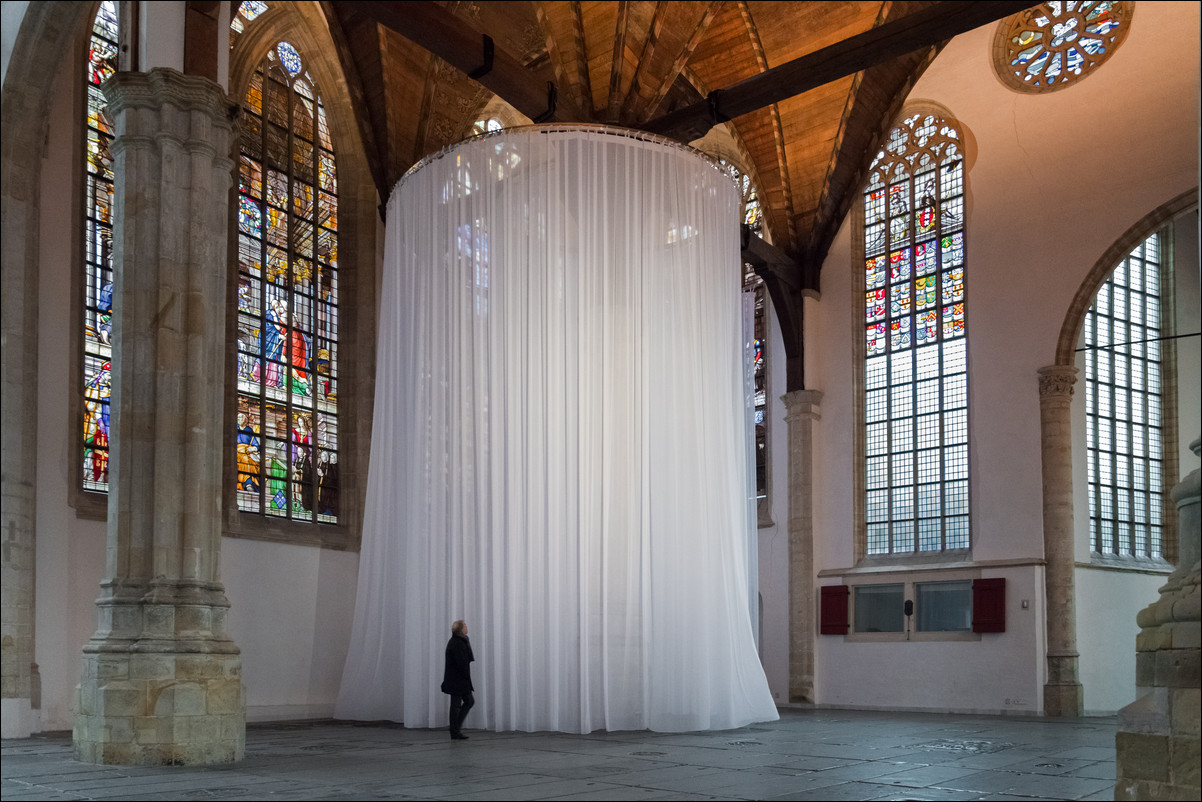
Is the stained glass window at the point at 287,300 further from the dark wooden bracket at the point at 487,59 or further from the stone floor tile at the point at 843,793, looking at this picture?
the stone floor tile at the point at 843,793

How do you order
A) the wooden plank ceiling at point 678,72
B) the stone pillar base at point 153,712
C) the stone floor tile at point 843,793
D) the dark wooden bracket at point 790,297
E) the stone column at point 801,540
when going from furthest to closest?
the dark wooden bracket at point 790,297 < the stone column at point 801,540 < the wooden plank ceiling at point 678,72 < the stone pillar base at point 153,712 < the stone floor tile at point 843,793

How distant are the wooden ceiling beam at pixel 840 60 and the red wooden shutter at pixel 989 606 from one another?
Answer: 7.14m

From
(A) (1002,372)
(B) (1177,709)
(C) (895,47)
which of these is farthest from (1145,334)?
(B) (1177,709)

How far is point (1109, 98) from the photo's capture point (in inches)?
645

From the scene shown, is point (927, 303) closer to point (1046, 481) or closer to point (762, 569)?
point (1046, 481)

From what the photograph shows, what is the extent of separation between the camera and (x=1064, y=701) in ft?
52.7

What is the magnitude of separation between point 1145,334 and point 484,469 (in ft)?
38.1

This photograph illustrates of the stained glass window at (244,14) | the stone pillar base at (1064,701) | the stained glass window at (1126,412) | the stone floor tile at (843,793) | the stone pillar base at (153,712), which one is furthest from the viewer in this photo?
the stained glass window at (1126,412)

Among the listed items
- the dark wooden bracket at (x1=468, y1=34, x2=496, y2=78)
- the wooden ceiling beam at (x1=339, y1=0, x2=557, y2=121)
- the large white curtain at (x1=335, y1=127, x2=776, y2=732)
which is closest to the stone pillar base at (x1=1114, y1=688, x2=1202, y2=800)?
the large white curtain at (x1=335, y1=127, x2=776, y2=732)

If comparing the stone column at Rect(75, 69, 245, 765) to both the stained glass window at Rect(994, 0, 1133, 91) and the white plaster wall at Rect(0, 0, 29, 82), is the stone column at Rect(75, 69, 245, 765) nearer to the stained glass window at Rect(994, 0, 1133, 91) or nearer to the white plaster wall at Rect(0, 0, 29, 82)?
the white plaster wall at Rect(0, 0, 29, 82)

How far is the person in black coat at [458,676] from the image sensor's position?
11.4 metres

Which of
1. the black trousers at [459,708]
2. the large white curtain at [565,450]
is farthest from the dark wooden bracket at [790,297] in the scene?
the black trousers at [459,708]

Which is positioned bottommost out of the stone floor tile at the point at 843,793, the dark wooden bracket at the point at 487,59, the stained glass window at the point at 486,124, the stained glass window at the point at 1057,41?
the stone floor tile at the point at 843,793

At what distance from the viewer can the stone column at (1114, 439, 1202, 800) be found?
230 inches
